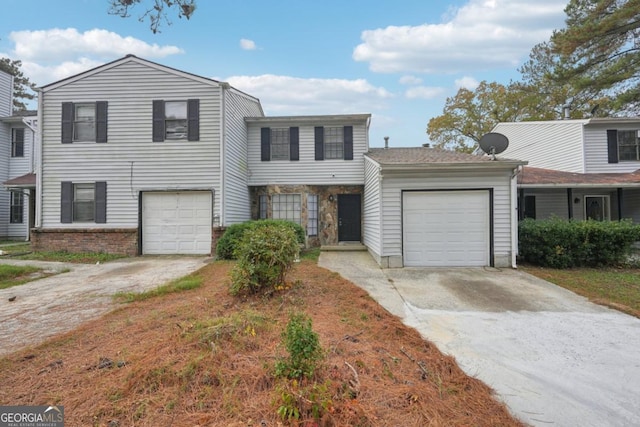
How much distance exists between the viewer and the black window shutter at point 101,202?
33.1ft

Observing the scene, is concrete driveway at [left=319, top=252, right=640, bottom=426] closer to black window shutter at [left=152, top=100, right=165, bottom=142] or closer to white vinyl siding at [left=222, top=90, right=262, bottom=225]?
white vinyl siding at [left=222, top=90, right=262, bottom=225]

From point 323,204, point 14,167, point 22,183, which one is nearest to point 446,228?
point 323,204

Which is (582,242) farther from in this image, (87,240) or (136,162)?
(87,240)

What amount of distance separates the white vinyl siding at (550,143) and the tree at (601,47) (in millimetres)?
3126

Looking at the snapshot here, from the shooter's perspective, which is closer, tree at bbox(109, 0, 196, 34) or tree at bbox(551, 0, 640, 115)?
tree at bbox(109, 0, 196, 34)

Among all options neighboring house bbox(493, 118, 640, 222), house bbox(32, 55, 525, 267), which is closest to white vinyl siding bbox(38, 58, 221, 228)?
house bbox(32, 55, 525, 267)

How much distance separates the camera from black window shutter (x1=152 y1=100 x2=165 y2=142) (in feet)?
33.2

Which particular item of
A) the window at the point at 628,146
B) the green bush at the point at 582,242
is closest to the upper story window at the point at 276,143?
the green bush at the point at 582,242

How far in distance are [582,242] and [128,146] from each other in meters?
14.1

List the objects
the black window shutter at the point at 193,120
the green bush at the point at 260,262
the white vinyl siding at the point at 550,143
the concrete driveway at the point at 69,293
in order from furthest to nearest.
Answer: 1. the white vinyl siding at the point at 550,143
2. the black window shutter at the point at 193,120
3. the green bush at the point at 260,262
4. the concrete driveway at the point at 69,293

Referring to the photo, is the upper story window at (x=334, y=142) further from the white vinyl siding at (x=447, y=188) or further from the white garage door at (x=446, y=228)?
the white garage door at (x=446, y=228)

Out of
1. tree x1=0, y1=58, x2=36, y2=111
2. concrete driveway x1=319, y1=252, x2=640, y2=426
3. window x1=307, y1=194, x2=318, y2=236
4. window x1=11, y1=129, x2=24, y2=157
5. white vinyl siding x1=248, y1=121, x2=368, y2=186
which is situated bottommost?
concrete driveway x1=319, y1=252, x2=640, y2=426

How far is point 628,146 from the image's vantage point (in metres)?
12.7

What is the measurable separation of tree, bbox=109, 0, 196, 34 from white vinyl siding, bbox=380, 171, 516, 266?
561 cm
